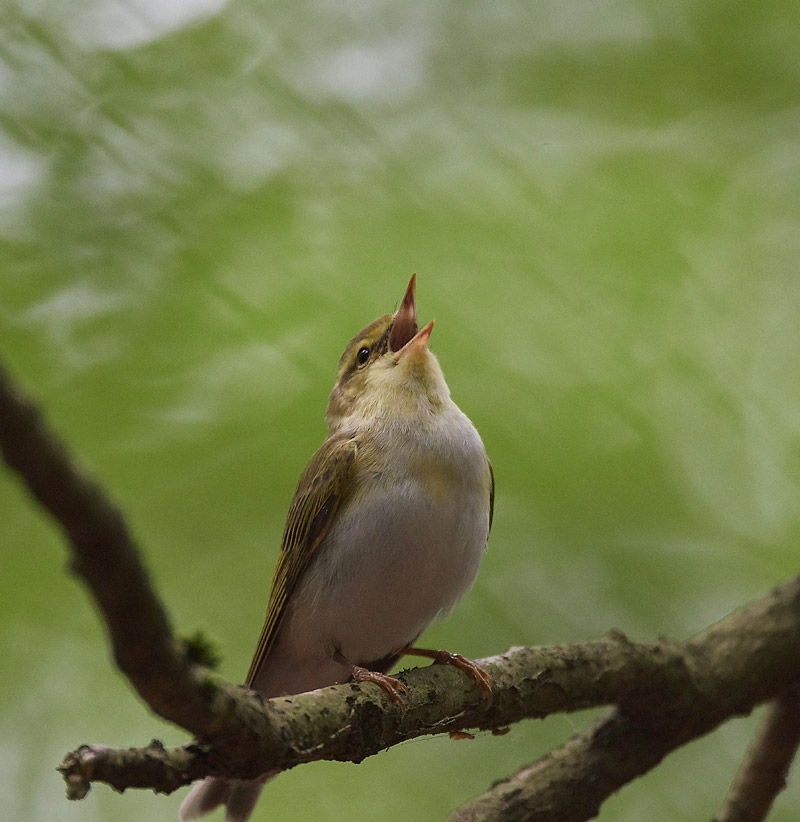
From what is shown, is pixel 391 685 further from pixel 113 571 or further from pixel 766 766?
pixel 766 766

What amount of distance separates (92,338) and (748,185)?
339 centimetres

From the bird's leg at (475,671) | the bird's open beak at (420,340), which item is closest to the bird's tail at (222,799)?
the bird's leg at (475,671)

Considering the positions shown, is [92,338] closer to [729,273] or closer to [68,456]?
[68,456]

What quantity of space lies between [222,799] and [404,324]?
7.74 ft

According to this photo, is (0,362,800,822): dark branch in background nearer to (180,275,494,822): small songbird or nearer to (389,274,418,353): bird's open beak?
(180,275,494,822): small songbird

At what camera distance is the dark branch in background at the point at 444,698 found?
5.00ft

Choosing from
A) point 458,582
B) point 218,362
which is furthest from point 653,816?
point 218,362

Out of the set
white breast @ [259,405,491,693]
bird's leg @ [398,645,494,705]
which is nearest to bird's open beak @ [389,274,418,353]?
white breast @ [259,405,491,693]

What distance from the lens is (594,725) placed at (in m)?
3.91

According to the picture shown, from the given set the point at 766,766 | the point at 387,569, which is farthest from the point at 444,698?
the point at 766,766

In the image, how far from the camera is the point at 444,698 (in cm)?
325

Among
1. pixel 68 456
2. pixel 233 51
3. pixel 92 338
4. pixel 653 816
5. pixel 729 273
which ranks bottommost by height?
pixel 653 816

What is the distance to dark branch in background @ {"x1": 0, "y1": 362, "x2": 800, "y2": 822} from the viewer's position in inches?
60.1

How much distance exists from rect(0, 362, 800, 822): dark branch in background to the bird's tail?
106 centimetres
